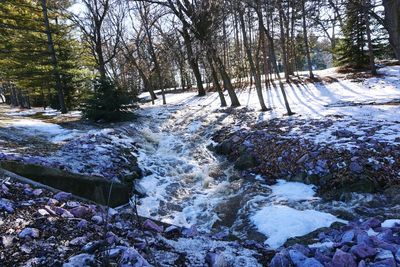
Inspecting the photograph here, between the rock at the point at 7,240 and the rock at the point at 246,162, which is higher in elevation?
the rock at the point at 7,240

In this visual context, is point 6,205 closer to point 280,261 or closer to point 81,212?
point 81,212

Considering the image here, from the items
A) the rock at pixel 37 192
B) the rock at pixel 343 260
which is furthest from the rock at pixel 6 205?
the rock at pixel 343 260

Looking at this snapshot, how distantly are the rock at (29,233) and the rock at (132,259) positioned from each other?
43.8 inches

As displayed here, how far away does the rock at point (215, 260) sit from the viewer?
358 centimetres

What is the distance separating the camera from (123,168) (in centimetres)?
857

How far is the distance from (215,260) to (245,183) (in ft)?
15.1

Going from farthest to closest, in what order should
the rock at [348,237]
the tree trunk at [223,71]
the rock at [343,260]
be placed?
1. the tree trunk at [223,71]
2. the rock at [348,237]
3. the rock at [343,260]

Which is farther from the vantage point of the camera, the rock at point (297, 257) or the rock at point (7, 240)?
the rock at point (297, 257)

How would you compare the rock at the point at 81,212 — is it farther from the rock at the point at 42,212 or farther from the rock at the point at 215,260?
the rock at the point at 215,260

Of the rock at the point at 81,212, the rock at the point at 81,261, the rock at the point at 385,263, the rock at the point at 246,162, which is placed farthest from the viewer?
the rock at the point at 246,162

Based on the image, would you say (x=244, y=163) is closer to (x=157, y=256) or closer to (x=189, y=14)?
(x=157, y=256)

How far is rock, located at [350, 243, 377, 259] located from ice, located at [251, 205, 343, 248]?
1.54 m

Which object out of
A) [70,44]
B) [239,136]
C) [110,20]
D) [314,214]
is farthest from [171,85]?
[314,214]

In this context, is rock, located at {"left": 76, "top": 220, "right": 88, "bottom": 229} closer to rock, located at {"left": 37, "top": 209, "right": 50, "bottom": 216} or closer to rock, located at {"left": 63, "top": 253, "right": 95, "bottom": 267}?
rock, located at {"left": 37, "top": 209, "right": 50, "bottom": 216}
